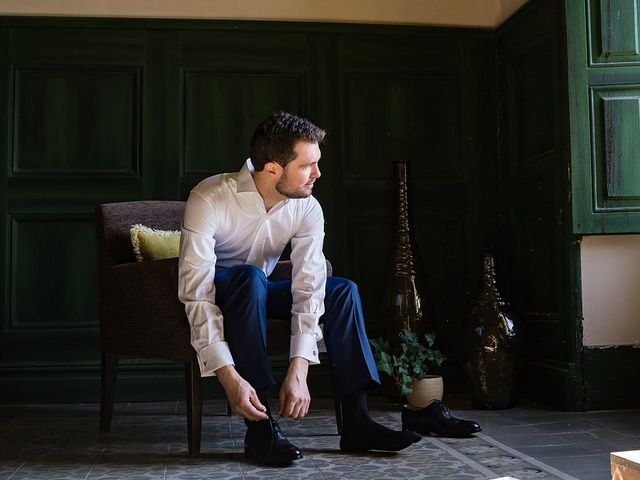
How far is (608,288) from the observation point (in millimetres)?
3070

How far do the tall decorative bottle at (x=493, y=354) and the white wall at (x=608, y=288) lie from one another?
0.96ft

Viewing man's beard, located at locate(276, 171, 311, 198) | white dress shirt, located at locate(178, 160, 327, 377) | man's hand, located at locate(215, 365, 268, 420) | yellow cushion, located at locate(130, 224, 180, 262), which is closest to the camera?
man's hand, located at locate(215, 365, 268, 420)

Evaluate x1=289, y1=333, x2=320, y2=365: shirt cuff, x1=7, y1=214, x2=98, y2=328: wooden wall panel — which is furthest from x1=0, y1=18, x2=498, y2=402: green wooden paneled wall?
x1=289, y1=333, x2=320, y2=365: shirt cuff

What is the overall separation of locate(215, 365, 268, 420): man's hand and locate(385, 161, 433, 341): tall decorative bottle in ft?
4.52

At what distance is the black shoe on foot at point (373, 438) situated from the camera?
84.0 inches

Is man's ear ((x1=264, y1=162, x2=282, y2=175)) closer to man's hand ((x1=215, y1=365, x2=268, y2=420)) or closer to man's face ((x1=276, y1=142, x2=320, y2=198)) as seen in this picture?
man's face ((x1=276, y1=142, x2=320, y2=198))

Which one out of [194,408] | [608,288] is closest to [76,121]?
[194,408]

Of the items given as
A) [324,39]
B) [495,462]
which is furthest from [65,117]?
[495,462]

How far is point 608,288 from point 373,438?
54.8 inches

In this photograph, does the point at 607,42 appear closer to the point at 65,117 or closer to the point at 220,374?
the point at 220,374

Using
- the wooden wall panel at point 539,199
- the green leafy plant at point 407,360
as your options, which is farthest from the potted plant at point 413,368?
the wooden wall panel at point 539,199

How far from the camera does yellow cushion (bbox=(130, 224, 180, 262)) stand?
2.64 meters

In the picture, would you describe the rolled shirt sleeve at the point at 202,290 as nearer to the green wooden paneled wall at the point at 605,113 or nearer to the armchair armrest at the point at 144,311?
the armchair armrest at the point at 144,311

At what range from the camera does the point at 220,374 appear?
2.05 m
